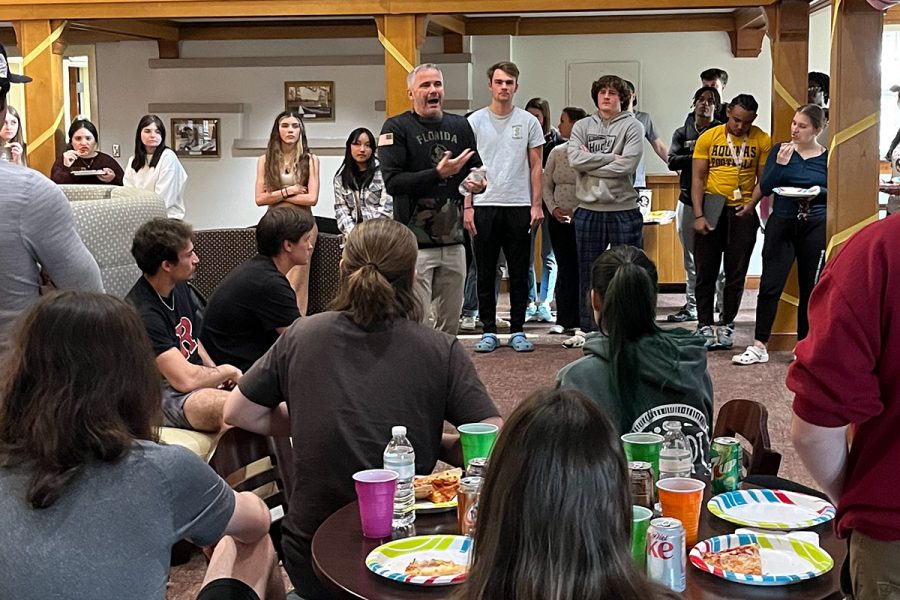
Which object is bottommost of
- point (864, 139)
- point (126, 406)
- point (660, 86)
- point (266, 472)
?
point (266, 472)

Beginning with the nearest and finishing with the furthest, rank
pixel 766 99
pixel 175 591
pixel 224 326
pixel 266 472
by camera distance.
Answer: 1. pixel 266 472
2. pixel 175 591
3. pixel 224 326
4. pixel 766 99

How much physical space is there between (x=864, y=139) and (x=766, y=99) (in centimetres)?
534

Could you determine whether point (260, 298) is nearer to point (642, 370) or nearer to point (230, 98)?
point (642, 370)

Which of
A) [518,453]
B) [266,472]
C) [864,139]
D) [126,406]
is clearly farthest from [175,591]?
[864,139]

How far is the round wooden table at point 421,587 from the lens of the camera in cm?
199

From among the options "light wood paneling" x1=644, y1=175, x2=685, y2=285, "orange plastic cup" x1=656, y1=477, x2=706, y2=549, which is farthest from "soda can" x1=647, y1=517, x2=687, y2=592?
"light wood paneling" x1=644, y1=175, x2=685, y2=285

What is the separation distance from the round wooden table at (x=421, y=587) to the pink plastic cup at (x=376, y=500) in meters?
0.03

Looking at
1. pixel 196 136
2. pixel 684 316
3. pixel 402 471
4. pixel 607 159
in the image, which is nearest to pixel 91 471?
pixel 402 471

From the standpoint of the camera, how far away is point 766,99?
36.4 feet

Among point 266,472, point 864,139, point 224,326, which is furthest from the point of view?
point 864,139

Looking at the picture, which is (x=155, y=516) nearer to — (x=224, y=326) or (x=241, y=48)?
(x=224, y=326)

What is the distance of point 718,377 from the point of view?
665cm

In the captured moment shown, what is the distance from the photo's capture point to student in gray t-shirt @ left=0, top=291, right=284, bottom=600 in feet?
5.81

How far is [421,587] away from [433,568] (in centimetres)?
6
